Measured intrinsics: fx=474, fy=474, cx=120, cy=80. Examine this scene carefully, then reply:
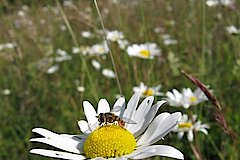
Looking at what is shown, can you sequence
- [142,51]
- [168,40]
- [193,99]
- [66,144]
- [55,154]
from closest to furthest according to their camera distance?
[55,154] < [66,144] < [193,99] < [142,51] < [168,40]

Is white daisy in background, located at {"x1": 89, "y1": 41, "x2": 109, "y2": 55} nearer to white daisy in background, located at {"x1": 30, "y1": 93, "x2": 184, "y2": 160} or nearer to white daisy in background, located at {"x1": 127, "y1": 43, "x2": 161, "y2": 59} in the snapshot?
white daisy in background, located at {"x1": 127, "y1": 43, "x2": 161, "y2": 59}

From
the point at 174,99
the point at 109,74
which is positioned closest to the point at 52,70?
the point at 109,74

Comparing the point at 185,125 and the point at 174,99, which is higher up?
the point at 174,99

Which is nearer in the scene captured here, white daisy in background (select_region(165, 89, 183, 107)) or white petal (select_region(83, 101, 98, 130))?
A: white petal (select_region(83, 101, 98, 130))

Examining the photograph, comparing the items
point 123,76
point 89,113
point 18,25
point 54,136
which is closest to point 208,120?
point 123,76

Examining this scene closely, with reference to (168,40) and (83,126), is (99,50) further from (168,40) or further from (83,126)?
(83,126)

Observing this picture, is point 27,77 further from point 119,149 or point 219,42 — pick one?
point 119,149

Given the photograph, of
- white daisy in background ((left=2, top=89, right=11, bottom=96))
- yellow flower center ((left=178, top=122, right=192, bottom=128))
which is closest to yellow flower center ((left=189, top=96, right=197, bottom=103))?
yellow flower center ((left=178, top=122, right=192, bottom=128))
